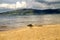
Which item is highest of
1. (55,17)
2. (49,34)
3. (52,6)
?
(52,6)

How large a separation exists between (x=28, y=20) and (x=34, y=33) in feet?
0.45

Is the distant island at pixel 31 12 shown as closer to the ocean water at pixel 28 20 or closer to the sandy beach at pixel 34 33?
the ocean water at pixel 28 20

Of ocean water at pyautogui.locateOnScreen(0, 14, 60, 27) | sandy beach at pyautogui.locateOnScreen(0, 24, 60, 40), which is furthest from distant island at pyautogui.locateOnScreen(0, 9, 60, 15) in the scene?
sandy beach at pyautogui.locateOnScreen(0, 24, 60, 40)

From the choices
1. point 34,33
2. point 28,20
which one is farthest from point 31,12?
point 34,33

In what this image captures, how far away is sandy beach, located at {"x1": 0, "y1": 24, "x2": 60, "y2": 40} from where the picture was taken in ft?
3.80

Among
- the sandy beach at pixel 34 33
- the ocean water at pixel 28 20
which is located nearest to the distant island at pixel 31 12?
the ocean water at pixel 28 20

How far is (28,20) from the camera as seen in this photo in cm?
120

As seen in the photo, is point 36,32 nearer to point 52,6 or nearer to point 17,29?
point 17,29

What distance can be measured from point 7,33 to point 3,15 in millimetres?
176

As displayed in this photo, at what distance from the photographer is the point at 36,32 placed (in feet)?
3.91

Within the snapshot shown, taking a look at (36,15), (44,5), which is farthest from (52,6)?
(36,15)

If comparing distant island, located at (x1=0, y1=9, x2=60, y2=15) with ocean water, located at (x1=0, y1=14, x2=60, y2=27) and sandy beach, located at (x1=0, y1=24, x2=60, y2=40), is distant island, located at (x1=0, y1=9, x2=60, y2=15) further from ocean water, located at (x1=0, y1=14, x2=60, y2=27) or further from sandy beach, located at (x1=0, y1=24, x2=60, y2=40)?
sandy beach, located at (x1=0, y1=24, x2=60, y2=40)

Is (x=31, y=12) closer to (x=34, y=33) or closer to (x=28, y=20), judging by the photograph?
(x=28, y=20)

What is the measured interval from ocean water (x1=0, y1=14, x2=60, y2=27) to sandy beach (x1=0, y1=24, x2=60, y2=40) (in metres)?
0.04
